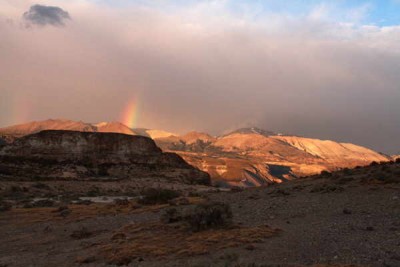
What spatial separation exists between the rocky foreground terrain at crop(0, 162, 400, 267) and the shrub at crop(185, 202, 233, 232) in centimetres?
6

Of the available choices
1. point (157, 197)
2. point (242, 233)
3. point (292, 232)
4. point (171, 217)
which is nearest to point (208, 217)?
point (242, 233)

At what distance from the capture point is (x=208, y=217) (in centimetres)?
1797

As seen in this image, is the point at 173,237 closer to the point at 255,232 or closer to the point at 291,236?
the point at 255,232

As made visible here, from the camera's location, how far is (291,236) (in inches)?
594

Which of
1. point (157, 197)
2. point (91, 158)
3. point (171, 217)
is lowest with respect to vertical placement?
point (157, 197)

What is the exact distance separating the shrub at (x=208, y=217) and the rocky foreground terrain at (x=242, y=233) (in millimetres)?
58

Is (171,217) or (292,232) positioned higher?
(292,232)

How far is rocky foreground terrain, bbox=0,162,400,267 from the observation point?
1256 cm

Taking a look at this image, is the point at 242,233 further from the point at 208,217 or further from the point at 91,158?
the point at 91,158

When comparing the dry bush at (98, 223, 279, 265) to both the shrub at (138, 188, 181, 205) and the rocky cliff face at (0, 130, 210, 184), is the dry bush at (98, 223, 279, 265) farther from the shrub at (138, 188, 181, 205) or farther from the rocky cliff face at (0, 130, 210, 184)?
the rocky cliff face at (0, 130, 210, 184)

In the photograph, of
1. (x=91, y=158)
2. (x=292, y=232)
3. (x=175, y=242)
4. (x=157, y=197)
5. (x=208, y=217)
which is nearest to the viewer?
(x=292, y=232)

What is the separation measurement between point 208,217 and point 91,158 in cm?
6806

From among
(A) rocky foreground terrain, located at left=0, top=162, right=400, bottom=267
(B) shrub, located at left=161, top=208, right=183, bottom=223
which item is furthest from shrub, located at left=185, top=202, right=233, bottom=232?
(B) shrub, located at left=161, top=208, right=183, bottom=223

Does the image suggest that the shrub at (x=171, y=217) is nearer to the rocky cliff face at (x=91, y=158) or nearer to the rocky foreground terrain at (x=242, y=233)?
the rocky foreground terrain at (x=242, y=233)
